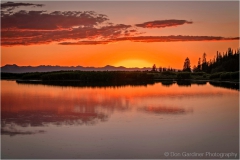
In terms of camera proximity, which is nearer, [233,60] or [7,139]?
[7,139]

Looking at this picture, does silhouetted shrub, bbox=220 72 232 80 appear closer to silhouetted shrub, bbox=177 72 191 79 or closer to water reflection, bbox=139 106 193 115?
silhouetted shrub, bbox=177 72 191 79

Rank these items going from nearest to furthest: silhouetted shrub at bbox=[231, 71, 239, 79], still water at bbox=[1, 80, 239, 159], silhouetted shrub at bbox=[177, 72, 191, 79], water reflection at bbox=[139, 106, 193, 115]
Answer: still water at bbox=[1, 80, 239, 159] < water reflection at bbox=[139, 106, 193, 115] < silhouetted shrub at bbox=[231, 71, 239, 79] < silhouetted shrub at bbox=[177, 72, 191, 79]

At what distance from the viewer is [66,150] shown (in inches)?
391

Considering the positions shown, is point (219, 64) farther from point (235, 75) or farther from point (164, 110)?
point (164, 110)

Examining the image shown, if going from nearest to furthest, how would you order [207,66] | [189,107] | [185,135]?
[185,135]
[189,107]
[207,66]

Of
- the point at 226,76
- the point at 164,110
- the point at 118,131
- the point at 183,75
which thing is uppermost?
the point at 183,75

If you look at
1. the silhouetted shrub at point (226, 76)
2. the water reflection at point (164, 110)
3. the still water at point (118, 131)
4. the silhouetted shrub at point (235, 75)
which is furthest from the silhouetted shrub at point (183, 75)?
the water reflection at point (164, 110)

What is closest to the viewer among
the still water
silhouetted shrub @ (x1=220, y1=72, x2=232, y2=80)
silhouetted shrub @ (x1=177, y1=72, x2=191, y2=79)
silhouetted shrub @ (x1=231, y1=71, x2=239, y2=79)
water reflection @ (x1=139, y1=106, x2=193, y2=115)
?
the still water

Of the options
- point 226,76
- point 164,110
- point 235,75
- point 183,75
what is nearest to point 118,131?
point 164,110

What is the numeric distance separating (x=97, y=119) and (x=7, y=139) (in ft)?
14.9

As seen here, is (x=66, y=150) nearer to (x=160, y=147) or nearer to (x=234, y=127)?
(x=160, y=147)

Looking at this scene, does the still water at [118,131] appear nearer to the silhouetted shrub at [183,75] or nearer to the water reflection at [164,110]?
the water reflection at [164,110]

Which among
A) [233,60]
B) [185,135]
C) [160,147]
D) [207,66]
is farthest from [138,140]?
[207,66]

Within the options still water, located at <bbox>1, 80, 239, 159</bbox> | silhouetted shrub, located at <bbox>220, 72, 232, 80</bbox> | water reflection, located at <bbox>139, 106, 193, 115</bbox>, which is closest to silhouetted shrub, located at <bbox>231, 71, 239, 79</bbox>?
silhouetted shrub, located at <bbox>220, 72, 232, 80</bbox>
